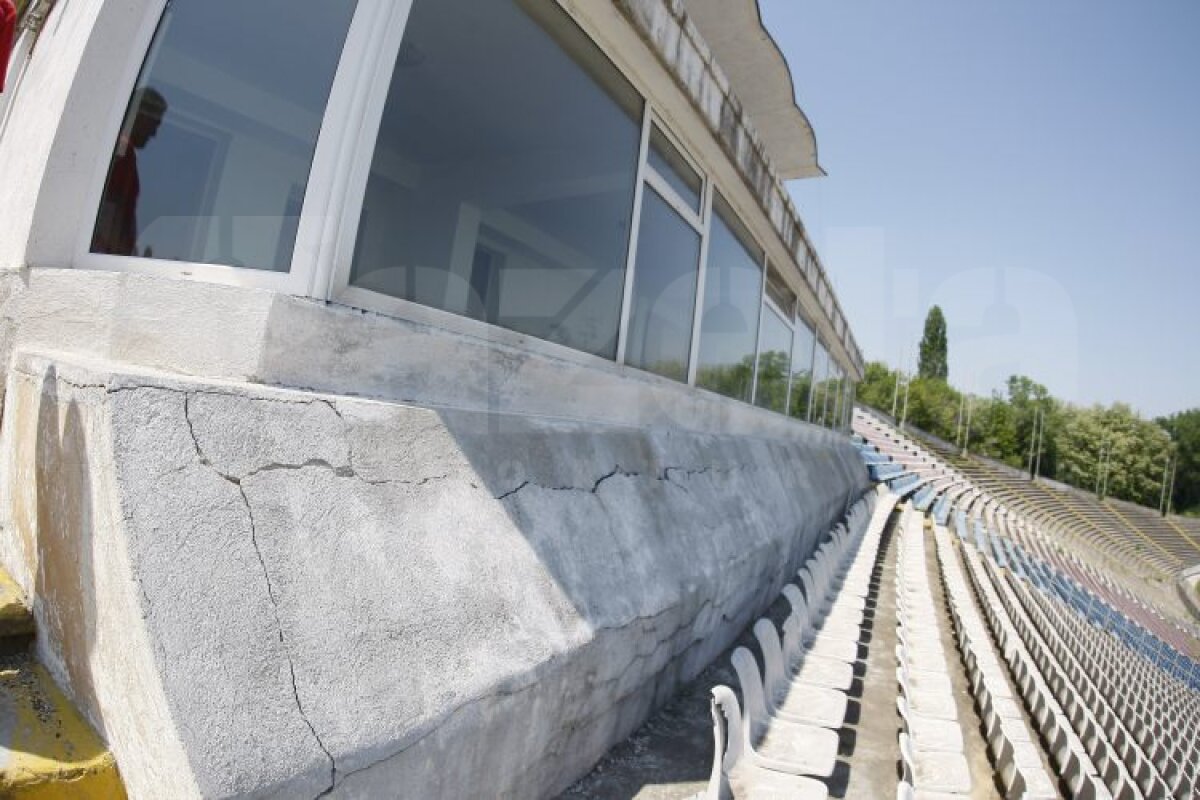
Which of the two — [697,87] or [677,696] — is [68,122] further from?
[677,696]

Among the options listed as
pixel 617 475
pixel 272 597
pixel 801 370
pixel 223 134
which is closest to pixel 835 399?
pixel 801 370

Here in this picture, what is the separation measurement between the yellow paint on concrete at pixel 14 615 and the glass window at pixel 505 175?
1.48 meters

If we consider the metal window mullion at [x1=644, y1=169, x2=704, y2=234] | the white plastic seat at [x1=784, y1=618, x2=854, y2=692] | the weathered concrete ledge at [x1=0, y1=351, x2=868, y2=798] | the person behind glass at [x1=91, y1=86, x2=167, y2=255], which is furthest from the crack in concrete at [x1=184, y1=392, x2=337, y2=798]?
the metal window mullion at [x1=644, y1=169, x2=704, y2=234]

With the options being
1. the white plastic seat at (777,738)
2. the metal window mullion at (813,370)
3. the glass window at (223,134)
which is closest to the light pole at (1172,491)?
the metal window mullion at (813,370)

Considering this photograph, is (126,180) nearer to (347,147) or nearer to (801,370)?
(347,147)

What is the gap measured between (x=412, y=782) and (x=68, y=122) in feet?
9.90

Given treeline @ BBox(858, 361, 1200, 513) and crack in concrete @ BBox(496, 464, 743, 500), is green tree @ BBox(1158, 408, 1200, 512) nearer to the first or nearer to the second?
treeline @ BBox(858, 361, 1200, 513)

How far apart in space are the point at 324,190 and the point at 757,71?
8.03m

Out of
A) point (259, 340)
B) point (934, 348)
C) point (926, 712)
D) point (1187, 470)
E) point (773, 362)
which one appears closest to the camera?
point (259, 340)

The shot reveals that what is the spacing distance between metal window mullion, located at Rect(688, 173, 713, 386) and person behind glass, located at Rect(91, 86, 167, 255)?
391 centimetres

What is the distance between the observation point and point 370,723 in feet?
5.57

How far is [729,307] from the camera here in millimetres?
6602

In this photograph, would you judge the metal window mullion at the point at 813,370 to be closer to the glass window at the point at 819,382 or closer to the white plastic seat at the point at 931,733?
the glass window at the point at 819,382

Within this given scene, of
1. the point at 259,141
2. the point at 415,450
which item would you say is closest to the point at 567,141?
the point at 259,141
